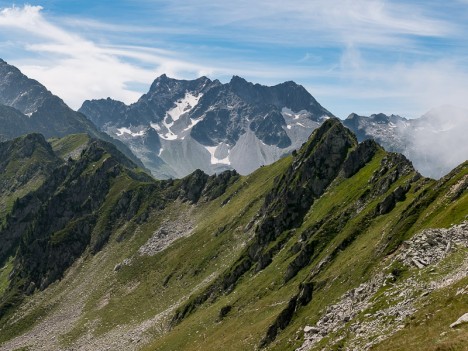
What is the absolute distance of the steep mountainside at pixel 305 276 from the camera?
54219 millimetres

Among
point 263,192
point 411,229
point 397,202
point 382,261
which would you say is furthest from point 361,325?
point 263,192

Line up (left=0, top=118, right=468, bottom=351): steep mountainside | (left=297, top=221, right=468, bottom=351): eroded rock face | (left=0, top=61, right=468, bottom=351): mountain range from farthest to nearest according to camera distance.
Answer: (left=0, top=118, right=468, bottom=351): steep mountainside < (left=0, top=61, right=468, bottom=351): mountain range < (left=297, top=221, right=468, bottom=351): eroded rock face

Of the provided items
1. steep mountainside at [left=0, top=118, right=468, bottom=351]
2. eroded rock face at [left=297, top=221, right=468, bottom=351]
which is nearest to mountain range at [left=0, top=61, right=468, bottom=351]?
eroded rock face at [left=297, top=221, right=468, bottom=351]

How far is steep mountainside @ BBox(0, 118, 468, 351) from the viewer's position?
178 feet

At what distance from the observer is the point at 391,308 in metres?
53.2

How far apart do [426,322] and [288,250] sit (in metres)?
82.3

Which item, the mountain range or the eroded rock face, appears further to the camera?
Answer: the mountain range

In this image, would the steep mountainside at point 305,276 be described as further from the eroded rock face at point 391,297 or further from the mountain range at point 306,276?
the mountain range at point 306,276

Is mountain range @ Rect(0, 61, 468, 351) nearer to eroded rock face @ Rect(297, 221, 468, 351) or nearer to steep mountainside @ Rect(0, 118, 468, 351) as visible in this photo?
eroded rock face @ Rect(297, 221, 468, 351)

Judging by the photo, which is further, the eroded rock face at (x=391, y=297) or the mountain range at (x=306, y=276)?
the mountain range at (x=306, y=276)

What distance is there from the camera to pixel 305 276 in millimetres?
102188

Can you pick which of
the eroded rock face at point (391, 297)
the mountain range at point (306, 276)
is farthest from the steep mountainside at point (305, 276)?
the mountain range at point (306, 276)

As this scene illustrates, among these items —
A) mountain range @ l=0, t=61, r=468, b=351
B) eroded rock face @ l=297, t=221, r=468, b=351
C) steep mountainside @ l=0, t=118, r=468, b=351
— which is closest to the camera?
eroded rock face @ l=297, t=221, r=468, b=351

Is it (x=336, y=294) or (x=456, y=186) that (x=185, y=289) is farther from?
(x=456, y=186)
